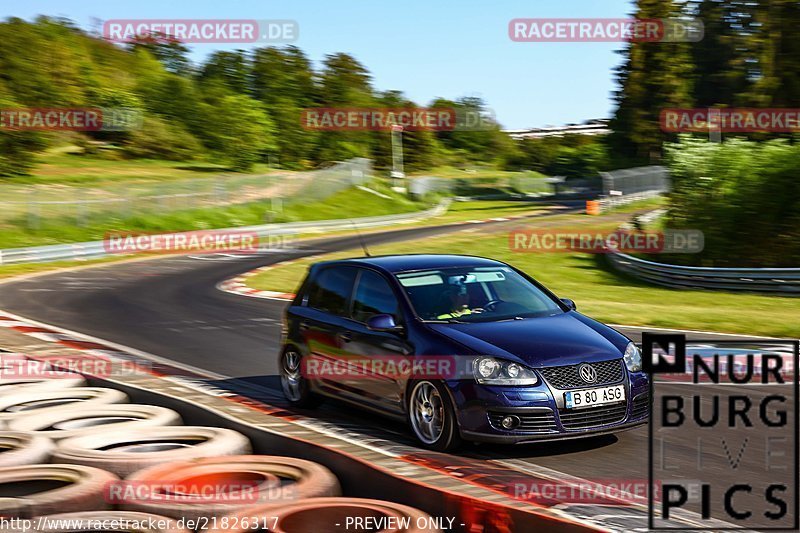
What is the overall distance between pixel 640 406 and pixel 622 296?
17453 mm

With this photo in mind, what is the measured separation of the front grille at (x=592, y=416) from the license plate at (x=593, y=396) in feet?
0.13

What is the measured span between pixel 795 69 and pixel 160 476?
6198 cm

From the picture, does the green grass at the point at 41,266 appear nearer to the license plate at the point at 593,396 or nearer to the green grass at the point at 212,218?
the green grass at the point at 212,218

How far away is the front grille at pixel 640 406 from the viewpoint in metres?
8.25

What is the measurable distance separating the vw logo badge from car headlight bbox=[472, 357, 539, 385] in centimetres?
38

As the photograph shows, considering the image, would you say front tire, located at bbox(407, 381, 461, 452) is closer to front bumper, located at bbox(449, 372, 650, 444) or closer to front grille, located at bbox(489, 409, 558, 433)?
front bumper, located at bbox(449, 372, 650, 444)

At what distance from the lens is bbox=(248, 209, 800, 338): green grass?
18.0m

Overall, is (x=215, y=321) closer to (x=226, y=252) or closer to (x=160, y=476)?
(x=160, y=476)

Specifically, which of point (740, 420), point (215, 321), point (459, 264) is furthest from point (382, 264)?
point (215, 321)

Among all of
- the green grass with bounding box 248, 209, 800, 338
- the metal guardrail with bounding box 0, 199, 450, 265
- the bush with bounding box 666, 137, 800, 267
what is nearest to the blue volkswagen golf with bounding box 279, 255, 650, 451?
the metal guardrail with bounding box 0, 199, 450, 265

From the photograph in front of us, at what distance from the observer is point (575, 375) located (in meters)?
8.03

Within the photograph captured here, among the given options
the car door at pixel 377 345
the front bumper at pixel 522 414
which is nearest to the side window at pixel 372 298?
the car door at pixel 377 345

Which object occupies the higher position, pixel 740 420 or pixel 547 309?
pixel 547 309

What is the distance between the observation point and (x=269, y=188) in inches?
2416
